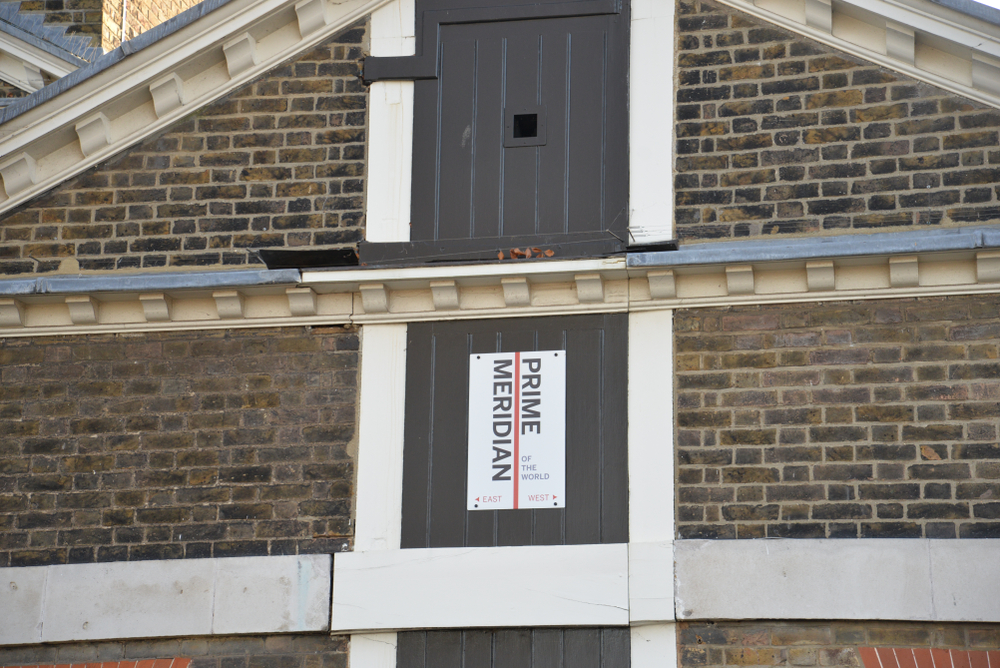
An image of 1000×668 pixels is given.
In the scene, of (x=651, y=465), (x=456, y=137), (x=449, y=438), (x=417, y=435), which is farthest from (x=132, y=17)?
(x=651, y=465)

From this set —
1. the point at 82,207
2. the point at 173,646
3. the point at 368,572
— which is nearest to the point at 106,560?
the point at 173,646

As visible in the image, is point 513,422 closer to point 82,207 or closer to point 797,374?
point 797,374

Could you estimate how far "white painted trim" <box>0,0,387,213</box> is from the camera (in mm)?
7738

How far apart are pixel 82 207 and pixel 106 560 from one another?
88.1 inches

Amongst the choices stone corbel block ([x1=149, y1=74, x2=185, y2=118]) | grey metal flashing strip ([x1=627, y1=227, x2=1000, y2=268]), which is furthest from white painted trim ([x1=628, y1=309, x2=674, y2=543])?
stone corbel block ([x1=149, y1=74, x2=185, y2=118])

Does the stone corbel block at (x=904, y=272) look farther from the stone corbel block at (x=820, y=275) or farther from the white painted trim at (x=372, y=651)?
the white painted trim at (x=372, y=651)

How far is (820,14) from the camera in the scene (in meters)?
7.32

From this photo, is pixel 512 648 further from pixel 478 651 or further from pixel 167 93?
pixel 167 93

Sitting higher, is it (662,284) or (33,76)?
(33,76)

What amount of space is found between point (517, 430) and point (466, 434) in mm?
296

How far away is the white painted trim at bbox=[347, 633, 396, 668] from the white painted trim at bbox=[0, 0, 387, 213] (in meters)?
3.46

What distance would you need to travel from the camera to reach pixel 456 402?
23.8 feet

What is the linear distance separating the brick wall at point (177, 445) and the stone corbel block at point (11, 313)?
7.9 inches

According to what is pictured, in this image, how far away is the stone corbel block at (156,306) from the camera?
297 inches
